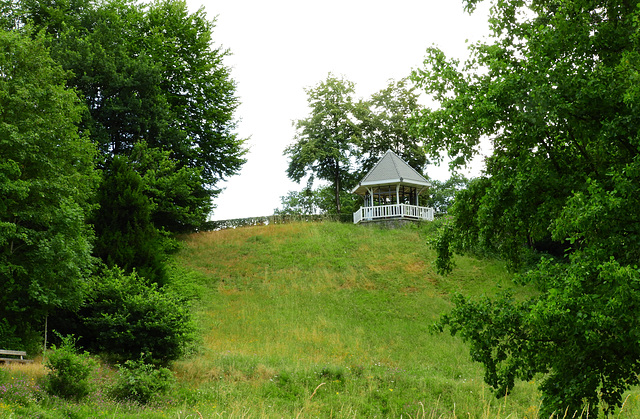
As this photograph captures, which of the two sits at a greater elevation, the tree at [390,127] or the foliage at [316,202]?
the tree at [390,127]

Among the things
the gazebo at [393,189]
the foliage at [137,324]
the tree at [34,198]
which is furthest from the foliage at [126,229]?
the gazebo at [393,189]

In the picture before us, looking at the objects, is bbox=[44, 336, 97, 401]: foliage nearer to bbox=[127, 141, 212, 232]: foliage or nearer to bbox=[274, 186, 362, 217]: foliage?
bbox=[127, 141, 212, 232]: foliage

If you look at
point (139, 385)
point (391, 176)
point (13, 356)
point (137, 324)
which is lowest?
point (139, 385)

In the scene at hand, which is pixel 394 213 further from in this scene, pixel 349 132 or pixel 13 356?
pixel 13 356

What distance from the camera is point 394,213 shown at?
36.0m

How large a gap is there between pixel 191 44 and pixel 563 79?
1135 inches

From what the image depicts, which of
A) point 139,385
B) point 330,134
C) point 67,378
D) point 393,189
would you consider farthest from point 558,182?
point 330,134

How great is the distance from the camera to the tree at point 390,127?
153 ft

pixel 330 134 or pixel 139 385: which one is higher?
pixel 330 134

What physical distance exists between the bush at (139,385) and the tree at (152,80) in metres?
16.4

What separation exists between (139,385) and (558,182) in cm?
986

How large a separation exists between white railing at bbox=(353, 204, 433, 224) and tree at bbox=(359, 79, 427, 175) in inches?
413

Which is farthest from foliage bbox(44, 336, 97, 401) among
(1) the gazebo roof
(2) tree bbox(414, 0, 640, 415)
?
(1) the gazebo roof

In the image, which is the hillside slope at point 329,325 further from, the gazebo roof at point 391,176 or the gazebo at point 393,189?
the gazebo roof at point 391,176
